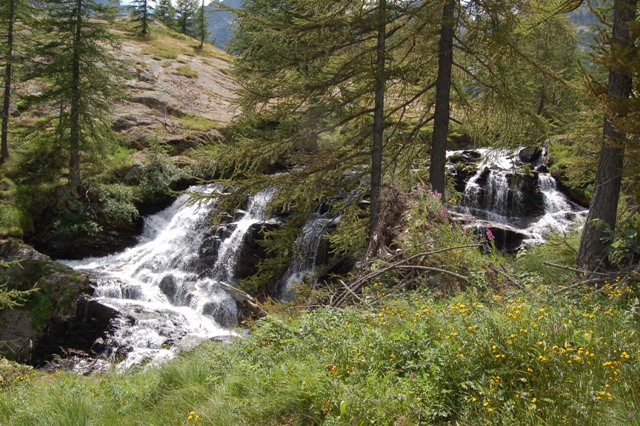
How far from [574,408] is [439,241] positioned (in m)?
4.01

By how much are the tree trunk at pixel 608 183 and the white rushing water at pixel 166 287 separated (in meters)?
7.41

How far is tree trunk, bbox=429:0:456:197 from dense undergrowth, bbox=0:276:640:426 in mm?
4482

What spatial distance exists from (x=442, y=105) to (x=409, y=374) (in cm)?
690

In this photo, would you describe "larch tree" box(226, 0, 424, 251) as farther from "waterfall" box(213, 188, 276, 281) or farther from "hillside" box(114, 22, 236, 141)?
"hillside" box(114, 22, 236, 141)

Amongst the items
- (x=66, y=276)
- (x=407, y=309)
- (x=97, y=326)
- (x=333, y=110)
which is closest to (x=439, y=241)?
(x=407, y=309)

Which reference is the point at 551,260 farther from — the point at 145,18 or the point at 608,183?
the point at 145,18

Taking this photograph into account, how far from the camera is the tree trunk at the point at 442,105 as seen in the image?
917cm

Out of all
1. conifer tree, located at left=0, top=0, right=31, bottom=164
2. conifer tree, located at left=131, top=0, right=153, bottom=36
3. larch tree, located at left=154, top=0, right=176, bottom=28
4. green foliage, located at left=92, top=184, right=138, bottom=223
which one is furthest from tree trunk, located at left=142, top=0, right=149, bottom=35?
green foliage, located at left=92, top=184, right=138, bottom=223

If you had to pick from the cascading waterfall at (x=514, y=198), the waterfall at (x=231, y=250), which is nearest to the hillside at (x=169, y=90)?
the waterfall at (x=231, y=250)

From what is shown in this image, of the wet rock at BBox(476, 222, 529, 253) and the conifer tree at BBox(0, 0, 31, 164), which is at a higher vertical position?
the conifer tree at BBox(0, 0, 31, 164)

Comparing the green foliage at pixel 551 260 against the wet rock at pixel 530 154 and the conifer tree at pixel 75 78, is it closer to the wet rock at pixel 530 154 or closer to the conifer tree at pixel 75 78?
the wet rock at pixel 530 154

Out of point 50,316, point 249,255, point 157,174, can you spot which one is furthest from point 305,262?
point 157,174

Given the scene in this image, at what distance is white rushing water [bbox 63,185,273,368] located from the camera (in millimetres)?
11422

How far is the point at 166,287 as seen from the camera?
13.9 m
